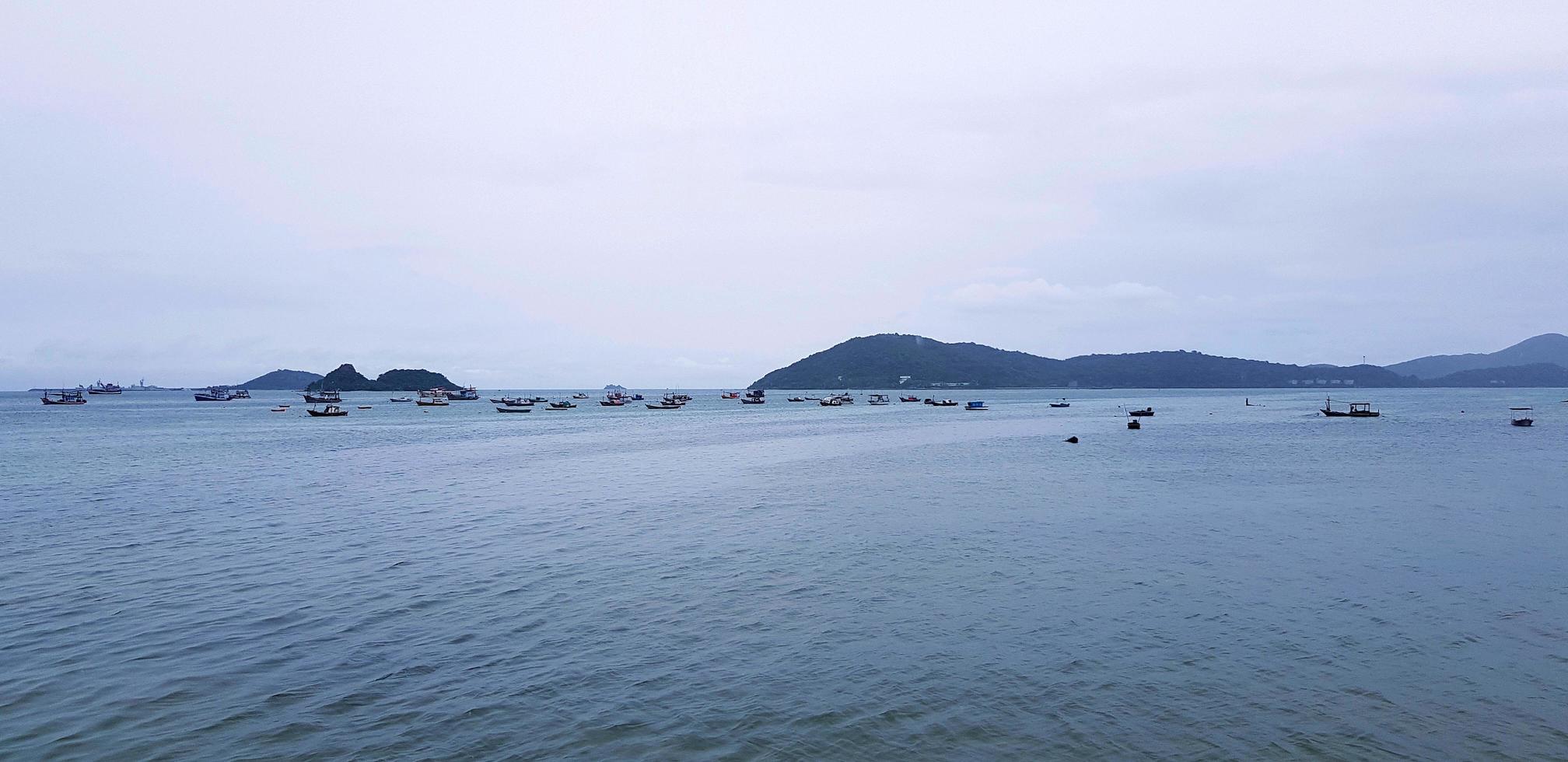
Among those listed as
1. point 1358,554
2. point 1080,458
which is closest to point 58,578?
point 1358,554

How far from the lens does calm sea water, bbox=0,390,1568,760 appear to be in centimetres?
1220

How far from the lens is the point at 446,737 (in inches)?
465

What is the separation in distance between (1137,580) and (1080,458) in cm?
3882

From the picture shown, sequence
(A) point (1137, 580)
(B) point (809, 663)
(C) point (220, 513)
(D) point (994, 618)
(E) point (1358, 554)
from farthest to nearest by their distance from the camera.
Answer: (C) point (220, 513) → (E) point (1358, 554) → (A) point (1137, 580) → (D) point (994, 618) → (B) point (809, 663)

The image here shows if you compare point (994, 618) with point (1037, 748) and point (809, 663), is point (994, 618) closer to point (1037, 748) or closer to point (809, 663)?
point (809, 663)

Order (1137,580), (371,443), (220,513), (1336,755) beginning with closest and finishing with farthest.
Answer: (1336,755), (1137,580), (220,513), (371,443)

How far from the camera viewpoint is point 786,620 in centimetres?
1817

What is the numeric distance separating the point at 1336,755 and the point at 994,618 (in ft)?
24.4

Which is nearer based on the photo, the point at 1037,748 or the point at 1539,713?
the point at 1037,748

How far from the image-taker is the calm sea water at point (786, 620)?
1220 centimetres

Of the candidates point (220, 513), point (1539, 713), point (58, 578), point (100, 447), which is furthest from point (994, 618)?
point (100, 447)

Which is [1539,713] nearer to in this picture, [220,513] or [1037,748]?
[1037,748]

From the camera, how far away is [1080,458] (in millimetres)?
58469

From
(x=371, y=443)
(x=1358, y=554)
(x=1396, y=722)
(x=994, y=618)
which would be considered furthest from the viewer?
(x=371, y=443)
